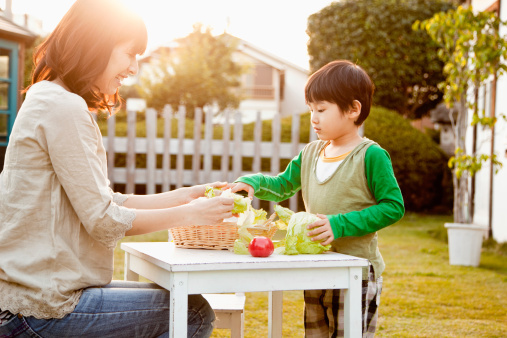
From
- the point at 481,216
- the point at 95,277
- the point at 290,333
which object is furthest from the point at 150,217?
the point at 481,216

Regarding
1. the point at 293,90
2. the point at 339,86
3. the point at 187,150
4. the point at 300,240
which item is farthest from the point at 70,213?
the point at 293,90

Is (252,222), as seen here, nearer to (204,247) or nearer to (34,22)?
(204,247)

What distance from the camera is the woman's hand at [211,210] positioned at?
7.72 ft

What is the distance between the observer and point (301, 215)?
8.39ft

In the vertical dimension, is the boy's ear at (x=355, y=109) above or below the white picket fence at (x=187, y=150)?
above

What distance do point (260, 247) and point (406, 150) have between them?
10321 millimetres

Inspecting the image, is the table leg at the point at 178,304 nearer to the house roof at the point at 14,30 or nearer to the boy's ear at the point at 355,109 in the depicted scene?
the boy's ear at the point at 355,109

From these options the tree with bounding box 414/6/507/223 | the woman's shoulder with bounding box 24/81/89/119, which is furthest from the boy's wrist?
the tree with bounding box 414/6/507/223

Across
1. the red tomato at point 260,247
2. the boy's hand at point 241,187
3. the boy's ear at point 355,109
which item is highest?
the boy's ear at point 355,109

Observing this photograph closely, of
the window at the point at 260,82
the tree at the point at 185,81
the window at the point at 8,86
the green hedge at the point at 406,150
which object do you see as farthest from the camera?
the window at the point at 260,82

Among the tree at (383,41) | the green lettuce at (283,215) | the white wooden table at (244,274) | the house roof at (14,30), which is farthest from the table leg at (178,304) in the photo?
the tree at (383,41)

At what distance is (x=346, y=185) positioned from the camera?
9.50 ft

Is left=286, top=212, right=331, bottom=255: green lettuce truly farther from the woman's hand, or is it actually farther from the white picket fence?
the white picket fence

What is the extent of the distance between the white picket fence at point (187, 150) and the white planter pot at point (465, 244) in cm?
399
